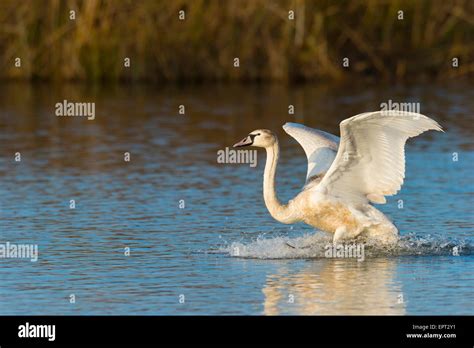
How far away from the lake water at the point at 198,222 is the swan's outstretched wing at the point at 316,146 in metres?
0.85

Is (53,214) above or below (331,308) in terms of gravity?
above

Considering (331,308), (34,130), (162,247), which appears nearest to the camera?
(331,308)

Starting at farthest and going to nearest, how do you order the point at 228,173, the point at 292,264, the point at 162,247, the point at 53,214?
the point at 228,173 → the point at 53,214 → the point at 162,247 → the point at 292,264

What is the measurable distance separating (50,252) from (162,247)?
123 centimetres

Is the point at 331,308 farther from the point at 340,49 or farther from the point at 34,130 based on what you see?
the point at 340,49

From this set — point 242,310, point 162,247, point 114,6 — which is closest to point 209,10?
point 114,6

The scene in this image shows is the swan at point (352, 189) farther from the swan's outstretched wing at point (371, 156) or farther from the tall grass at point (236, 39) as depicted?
the tall grass at point (236, 39)

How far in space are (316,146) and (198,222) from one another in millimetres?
1894

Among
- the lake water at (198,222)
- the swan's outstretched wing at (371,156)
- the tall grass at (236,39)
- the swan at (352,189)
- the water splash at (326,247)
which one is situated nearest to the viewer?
the lake water at (198,222)

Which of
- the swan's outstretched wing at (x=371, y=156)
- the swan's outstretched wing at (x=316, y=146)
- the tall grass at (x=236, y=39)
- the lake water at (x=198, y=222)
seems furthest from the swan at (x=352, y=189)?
the tall grass at (x=236, y=39)

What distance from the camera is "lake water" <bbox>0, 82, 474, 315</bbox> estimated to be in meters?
12.2

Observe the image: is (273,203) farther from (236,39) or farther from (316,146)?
(236,39)

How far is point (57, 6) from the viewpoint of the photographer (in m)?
32.1

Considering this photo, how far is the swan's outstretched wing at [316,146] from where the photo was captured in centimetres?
1505
